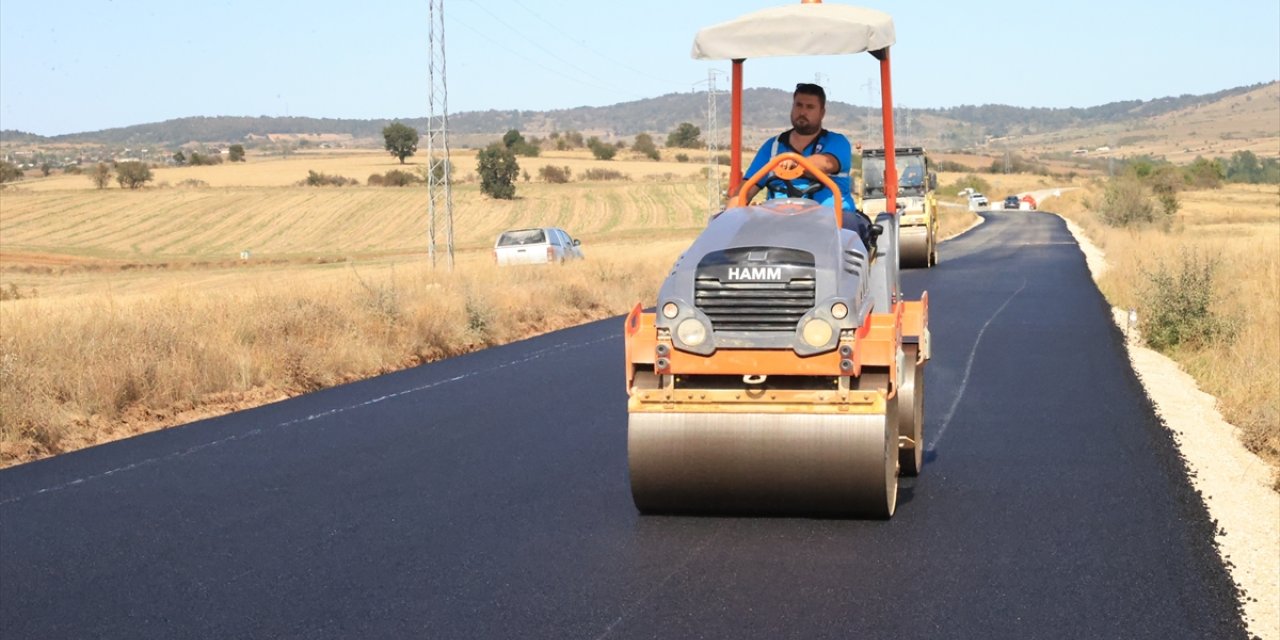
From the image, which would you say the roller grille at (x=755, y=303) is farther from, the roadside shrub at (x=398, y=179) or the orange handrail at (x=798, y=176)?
the roadside shrub at (x=398, y=179)

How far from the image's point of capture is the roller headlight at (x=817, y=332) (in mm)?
7035

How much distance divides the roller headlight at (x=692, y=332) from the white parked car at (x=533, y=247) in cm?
2575

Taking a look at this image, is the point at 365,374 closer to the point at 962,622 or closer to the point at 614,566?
the point at 614,566

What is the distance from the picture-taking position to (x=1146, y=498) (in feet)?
27.2

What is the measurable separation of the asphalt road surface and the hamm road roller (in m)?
0.27

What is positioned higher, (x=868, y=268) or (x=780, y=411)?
(x=868, y=268)

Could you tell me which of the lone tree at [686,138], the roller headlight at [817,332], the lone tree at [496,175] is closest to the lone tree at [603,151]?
the lone tree at [686,138]

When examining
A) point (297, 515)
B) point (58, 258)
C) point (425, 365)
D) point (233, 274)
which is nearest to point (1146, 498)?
point (297, 515)

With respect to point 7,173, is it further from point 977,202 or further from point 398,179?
point 977,202

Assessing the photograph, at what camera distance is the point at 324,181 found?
98.8 metres

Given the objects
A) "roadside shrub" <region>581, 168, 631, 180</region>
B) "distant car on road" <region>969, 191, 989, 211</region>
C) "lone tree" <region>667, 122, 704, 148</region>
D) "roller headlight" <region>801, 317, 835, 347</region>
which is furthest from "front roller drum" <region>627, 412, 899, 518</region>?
"lone tree" <region>667, 122, 704, 148</region>

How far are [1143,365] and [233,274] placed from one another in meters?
37.4

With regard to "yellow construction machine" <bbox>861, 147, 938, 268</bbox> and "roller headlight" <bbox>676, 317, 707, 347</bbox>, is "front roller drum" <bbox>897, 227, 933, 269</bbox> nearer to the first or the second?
"yellow construction machine" <bbox>861, 147, 938, 268</bbox>

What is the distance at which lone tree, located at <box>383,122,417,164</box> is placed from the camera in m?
126
